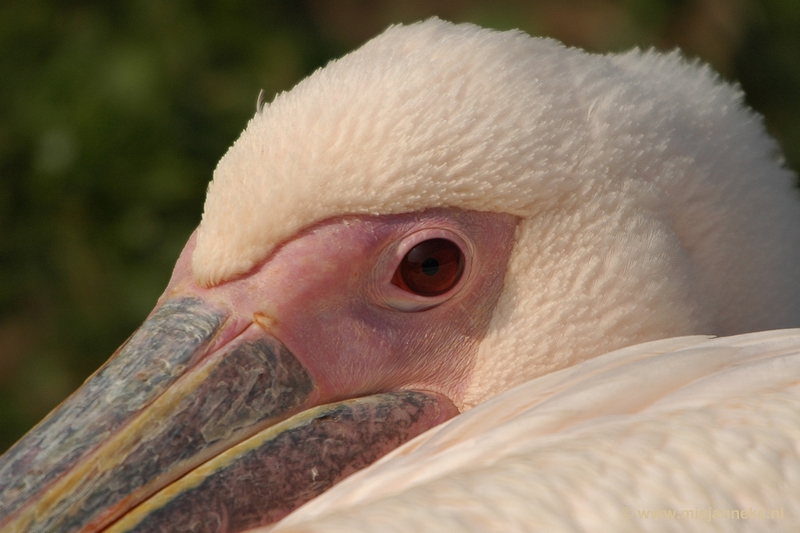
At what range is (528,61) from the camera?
179 cm

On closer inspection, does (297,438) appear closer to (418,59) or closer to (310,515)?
(310,515)

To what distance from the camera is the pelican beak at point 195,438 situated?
5.28 feet

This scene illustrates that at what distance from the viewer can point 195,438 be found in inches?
65.6

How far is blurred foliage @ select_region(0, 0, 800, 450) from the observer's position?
147 inches

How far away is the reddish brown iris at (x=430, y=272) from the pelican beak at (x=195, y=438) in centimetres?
20

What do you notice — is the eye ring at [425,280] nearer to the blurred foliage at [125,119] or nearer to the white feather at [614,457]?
the white feather at [614,457]

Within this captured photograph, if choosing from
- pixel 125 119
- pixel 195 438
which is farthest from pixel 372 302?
pixel 125 119

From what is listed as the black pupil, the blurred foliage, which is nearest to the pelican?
the black pupil

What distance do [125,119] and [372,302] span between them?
221cm

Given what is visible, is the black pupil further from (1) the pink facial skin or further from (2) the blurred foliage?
(2) the blurred foliage

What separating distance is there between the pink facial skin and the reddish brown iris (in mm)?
13

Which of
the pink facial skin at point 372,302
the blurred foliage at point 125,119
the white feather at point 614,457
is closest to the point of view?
the white feather at point 614,457

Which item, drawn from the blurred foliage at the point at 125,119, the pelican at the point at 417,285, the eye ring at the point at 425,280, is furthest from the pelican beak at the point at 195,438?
the blurred foliage at the point at 125,119

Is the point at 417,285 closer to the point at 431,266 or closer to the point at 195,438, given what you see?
the point at 431,266
